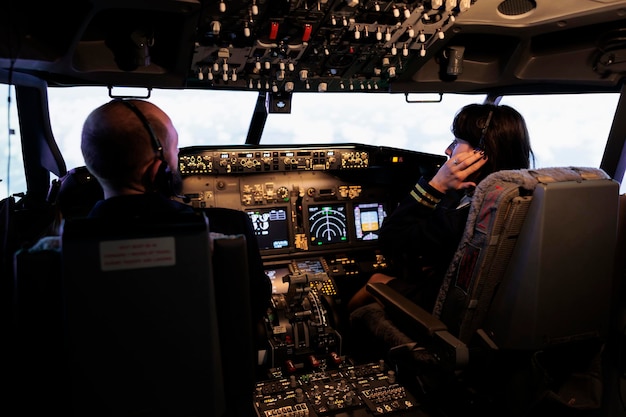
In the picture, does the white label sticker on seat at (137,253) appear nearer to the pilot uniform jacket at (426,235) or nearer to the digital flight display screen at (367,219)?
the pilot uniform jacket at (426,235)

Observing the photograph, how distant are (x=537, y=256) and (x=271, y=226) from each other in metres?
1.67

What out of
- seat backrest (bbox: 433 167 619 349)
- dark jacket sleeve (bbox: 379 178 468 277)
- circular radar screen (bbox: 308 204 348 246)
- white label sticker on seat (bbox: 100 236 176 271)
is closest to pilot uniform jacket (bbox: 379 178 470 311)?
→ dark jacket sleeve (bbox: 379 178 468 277)

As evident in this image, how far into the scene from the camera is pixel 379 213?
3.26m

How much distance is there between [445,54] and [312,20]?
0.94 m

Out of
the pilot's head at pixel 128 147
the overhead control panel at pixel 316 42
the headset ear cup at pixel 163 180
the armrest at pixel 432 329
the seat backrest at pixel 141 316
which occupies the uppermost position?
the overhead control panel at pixel 316 42

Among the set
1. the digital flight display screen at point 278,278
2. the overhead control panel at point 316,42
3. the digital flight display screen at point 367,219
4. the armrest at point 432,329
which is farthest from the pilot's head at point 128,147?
the digital flight display screen at point 367,219

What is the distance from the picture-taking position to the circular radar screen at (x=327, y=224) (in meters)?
3.11

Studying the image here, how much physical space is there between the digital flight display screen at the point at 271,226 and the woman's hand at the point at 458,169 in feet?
3.90

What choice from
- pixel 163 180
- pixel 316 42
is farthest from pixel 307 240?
pixel 163 180

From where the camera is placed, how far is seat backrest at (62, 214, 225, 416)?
108cm

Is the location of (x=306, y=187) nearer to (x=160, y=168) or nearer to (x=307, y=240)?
(x=307, y=240)

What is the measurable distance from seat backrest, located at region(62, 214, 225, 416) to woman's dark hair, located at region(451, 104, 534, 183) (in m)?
1.26

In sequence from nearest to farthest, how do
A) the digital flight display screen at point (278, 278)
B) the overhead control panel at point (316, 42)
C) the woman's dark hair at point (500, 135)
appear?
the woman's dark hair at point (500, 135)
the overhead control panel at point (316, 42)
the digital flight display screen at point (278, 278)

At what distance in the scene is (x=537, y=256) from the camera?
5.37 feet
